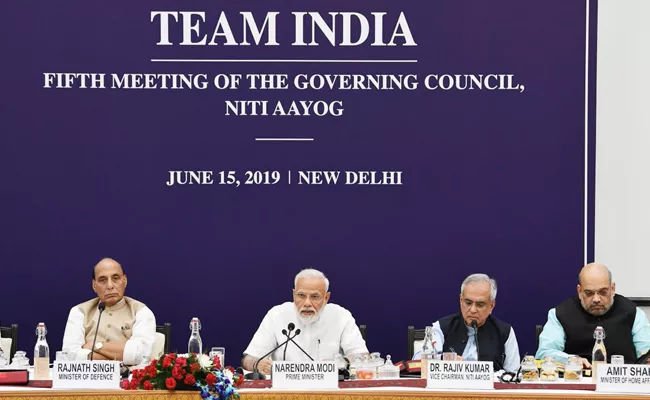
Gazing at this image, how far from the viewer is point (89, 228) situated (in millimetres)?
6633

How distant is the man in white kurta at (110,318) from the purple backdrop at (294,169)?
393 millimetres

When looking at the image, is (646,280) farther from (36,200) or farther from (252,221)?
(36,200)

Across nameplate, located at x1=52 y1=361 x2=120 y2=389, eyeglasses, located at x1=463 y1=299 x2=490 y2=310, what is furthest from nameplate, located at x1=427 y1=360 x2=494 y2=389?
nameplate, located at x1=52 y1=361 x2=120 y2=389

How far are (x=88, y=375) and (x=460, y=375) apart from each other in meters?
1.46

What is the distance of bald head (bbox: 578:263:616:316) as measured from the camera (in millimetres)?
6059

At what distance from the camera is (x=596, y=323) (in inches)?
242

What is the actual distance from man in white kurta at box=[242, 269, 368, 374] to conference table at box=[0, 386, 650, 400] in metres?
1.02

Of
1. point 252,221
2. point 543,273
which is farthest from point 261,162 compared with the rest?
point 543,273

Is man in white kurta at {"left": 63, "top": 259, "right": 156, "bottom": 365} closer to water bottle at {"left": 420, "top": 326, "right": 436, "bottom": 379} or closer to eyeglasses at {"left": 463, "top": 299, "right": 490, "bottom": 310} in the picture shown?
water bottle at {"left": 420, "top": 326, "right": 436, "bottom": 379}

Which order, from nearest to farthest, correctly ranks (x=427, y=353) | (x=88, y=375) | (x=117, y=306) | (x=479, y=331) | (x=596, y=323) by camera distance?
(x=88, y=375) < (x=427, y=353) < (x=479, y=331) < (x=596, y=323) < (x=117, y=306)

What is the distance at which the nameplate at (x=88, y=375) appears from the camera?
4859 mm

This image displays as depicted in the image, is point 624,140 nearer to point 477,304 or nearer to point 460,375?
point 477,304

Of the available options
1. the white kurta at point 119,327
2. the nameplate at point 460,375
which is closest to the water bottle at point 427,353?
the nameplate at point 460,375

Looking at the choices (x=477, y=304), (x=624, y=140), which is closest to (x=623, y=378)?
(x=477, y=304)
